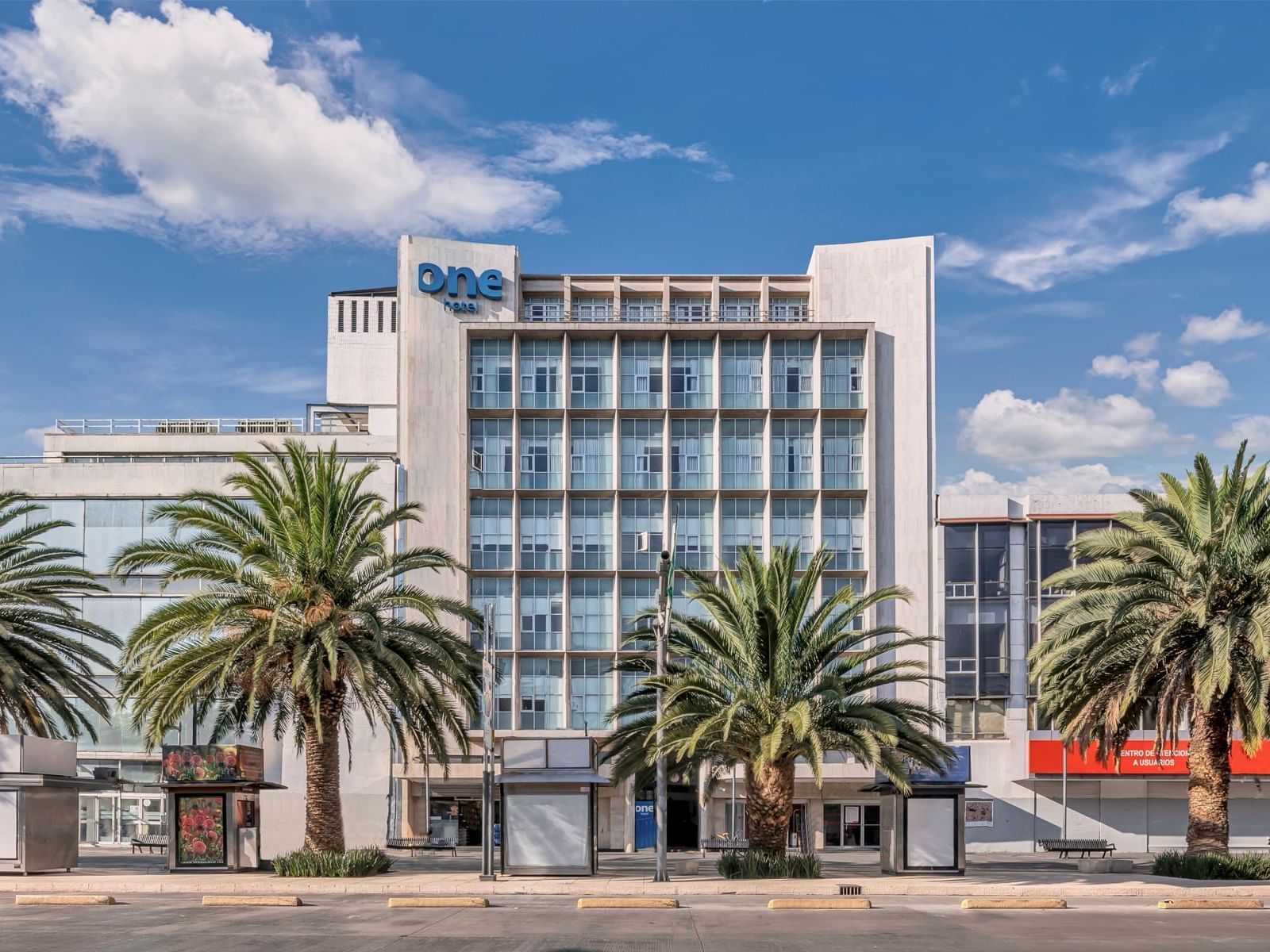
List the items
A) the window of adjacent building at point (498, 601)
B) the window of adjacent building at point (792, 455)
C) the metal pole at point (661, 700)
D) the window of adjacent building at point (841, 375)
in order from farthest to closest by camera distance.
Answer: the window of adjacent building at point (841, 375), the window of adjacent building at point (792, 455), the window of adjacent building at point (498, 601), the metal pole at point (661, 700)

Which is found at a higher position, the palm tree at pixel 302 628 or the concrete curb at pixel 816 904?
the palm tree at pixel 302 628

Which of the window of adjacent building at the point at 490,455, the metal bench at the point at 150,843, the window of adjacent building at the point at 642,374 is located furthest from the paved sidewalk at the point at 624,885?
the window of adjacent building at the point at 642,374

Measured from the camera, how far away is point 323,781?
34.9 metres

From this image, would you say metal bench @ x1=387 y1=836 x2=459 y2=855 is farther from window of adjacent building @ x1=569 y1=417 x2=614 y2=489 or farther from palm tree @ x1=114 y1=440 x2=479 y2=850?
window of adjacent building @ x1=569 y1=417 x2=614 y2=489

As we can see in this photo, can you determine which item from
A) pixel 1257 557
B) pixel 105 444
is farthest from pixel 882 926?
pixel 105 444

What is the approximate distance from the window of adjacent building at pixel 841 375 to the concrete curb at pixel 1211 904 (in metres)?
37.3

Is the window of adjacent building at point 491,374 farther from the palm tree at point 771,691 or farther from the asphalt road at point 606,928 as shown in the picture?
the asphalt road at point 606,928

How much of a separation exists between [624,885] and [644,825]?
2923 cm

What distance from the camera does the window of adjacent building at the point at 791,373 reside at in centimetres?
6391

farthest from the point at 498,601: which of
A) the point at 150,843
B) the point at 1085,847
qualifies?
the point at 1085,847

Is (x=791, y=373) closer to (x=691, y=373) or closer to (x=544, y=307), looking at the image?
(x=691, y=373)

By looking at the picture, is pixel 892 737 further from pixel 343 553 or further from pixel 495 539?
pixel 495 539

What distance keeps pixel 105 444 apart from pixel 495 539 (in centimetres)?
2079

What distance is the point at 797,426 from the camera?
2522 inches
